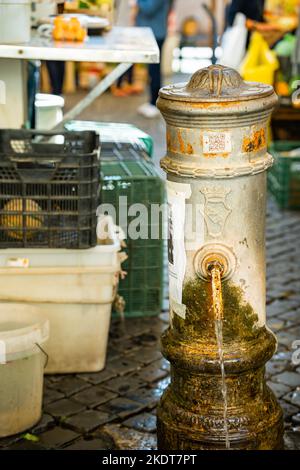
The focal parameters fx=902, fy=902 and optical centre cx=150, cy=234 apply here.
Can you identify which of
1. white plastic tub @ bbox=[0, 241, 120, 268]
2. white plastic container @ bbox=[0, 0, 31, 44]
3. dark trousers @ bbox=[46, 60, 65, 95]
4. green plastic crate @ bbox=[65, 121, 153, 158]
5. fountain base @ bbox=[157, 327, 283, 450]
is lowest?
fountain base @ bbox=[157, 327, 283, 450]

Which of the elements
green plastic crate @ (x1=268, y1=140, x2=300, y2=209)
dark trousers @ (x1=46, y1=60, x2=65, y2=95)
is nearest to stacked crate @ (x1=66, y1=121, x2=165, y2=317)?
green plastic crate @ (x1=268, y1=140, x2=300, y2=209)

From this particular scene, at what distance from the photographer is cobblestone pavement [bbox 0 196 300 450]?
4.29 metres

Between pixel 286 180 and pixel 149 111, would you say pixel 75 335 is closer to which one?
pixel 286 180

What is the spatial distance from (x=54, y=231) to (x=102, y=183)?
955mm

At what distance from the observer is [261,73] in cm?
989

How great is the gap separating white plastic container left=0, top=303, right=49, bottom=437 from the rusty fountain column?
700 mm

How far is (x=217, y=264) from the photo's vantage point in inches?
146

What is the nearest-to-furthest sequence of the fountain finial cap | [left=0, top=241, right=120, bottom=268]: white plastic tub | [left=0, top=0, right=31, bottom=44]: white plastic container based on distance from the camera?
the fountain finial cap
[left=0, top=241, right=120, bottom=268]: white plastic tub
[left=0, top=0, right=31, bottom=44]: white plastic container

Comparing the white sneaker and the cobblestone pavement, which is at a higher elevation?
the white sneaker

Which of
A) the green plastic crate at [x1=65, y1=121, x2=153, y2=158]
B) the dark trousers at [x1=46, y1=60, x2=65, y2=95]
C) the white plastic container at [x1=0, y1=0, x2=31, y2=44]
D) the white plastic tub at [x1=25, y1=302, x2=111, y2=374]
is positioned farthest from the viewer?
the dark trousers at [x1=46, y1=60, x2=65, y2=95]

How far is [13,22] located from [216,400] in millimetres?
2454

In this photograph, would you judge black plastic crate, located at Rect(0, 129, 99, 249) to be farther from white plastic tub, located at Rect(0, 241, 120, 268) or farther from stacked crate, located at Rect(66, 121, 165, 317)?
stacked crate, located at Rect(66, 121, 165, 317)

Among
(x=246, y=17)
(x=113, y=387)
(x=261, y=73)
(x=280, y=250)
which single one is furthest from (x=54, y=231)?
(x=246, y=17)

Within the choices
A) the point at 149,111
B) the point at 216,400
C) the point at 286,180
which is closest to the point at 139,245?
the point at 216,400
